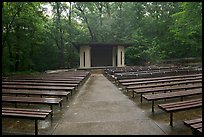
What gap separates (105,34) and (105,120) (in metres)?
29.3

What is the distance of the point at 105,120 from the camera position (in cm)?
525

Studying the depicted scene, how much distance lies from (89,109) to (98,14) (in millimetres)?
30351

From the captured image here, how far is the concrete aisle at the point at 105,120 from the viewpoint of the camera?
14.7 feet

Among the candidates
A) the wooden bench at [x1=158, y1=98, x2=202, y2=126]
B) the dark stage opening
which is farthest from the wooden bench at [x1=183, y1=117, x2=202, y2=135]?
the dark stage opening

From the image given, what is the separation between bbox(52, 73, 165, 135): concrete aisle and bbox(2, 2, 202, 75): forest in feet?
52.1

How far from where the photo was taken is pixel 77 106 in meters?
6.88

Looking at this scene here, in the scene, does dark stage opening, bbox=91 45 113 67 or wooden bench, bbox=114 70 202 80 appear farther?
dark stage opening, bbox=91 45 113 67

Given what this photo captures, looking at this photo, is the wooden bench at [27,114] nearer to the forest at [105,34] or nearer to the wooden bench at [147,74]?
the wooden bench at [147,74]

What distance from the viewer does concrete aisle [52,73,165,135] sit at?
4.49 meters

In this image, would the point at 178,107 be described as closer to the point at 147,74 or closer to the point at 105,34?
the point at 147,74

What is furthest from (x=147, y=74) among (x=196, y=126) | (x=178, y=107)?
(x=196, y=126)

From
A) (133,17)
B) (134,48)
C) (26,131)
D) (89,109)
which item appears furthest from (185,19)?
(26,131)

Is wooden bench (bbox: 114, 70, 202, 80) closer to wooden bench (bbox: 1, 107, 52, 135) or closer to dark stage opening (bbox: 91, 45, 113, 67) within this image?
wooden bench (bbox: 1, 107, 52, 135)

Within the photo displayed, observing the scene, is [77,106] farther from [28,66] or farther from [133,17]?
[133,17]
